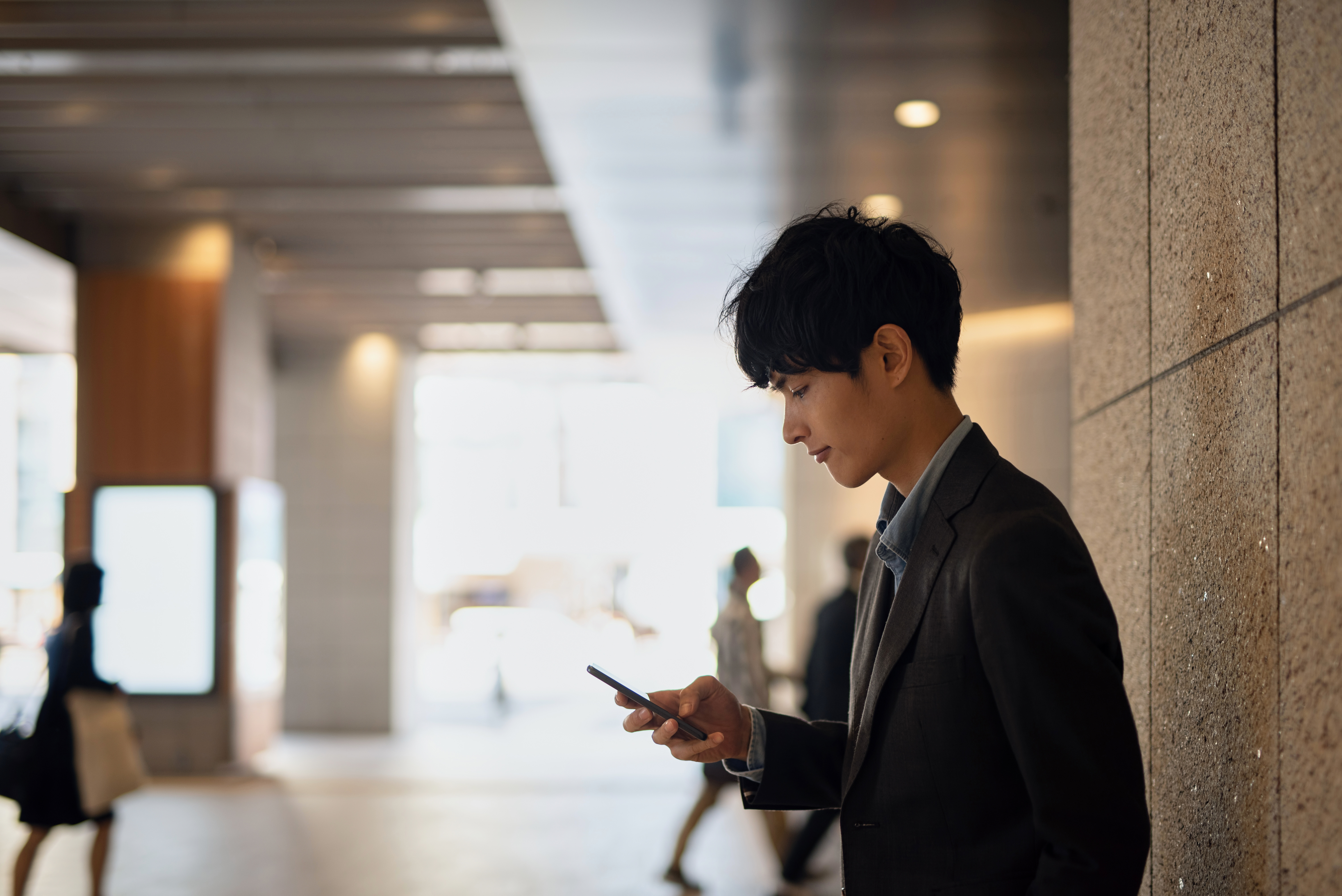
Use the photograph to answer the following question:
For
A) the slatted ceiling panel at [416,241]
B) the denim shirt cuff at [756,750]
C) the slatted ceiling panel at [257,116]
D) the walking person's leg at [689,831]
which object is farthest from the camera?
the slatted ceiling panel at [416,241]

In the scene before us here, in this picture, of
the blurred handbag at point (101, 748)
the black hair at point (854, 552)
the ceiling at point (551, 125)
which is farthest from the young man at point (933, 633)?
the black hair at point (854, 552)

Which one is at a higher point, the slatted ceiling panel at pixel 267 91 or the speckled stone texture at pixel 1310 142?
the slatted ceiling panel at pixel 267 91

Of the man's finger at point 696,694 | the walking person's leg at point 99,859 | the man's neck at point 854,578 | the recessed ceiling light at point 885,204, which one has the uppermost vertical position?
the recessed ceiling light at point 885,204

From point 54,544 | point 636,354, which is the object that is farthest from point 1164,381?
point 54,544

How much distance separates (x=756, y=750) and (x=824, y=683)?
4.17 metres

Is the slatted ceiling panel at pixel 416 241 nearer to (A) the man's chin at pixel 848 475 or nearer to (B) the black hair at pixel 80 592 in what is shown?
(B) the black hair at pixel 80 592

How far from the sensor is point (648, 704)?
1.44 metres

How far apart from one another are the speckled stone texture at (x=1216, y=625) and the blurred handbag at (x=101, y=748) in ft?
15.1

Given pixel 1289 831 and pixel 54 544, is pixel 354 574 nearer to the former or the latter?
pixel 54 544

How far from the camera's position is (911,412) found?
1.36 metres

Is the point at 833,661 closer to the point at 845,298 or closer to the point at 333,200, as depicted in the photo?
the point at 845,298

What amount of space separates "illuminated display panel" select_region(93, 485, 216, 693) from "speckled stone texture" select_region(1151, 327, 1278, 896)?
895cm

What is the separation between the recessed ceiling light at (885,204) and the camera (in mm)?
7840

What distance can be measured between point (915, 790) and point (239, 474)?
9.57m
